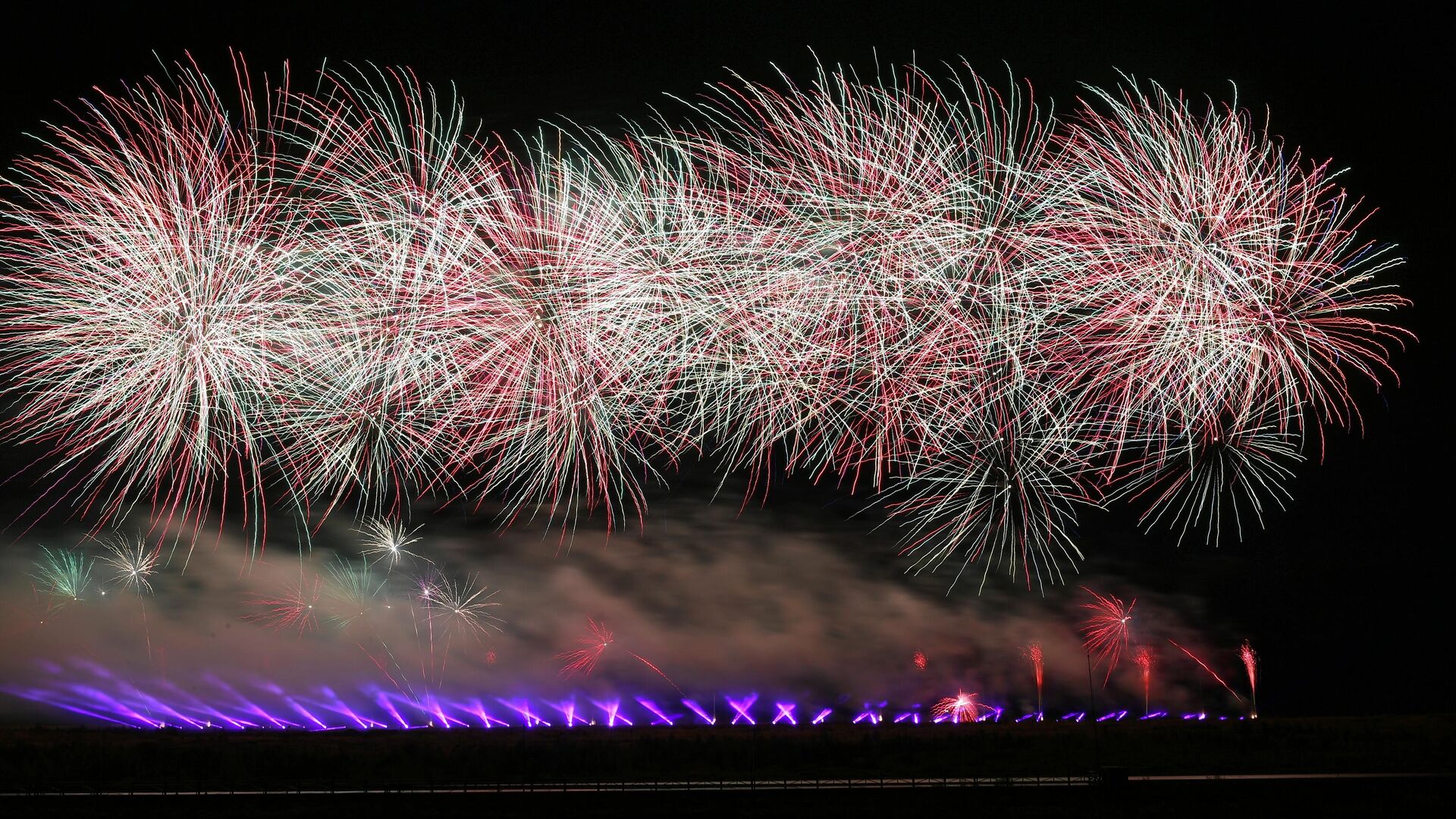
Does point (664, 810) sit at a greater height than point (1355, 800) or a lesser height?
lesser

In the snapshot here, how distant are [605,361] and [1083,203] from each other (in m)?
9.93

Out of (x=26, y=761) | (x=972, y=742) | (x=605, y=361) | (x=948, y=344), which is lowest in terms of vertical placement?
(x=26, y=761)

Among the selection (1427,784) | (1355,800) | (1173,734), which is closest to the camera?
(1355,800)

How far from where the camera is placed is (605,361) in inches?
679

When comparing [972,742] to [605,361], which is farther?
[972,742]

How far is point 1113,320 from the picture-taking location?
16953 millimetres

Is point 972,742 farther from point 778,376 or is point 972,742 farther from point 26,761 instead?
point 26,761

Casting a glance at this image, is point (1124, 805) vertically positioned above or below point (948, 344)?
below

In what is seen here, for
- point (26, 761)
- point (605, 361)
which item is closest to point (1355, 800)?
point (605, 361)

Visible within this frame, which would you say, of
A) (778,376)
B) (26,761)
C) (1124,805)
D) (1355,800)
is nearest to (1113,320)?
(778,376)

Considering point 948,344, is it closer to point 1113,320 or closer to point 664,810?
point 1113,320

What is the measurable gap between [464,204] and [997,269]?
34.5ft

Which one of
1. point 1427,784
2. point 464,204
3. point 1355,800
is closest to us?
point 464,204

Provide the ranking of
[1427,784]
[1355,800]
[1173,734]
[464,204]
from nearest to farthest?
[464,204], [1355,800], [1427,784], [1173,734]
